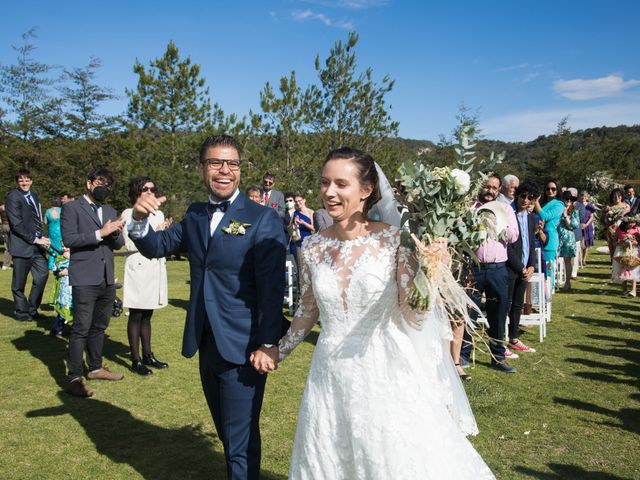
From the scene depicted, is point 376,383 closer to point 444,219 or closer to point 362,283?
point 362,283

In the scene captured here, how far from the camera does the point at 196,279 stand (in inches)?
134

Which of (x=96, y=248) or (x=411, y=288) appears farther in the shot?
(x=96, y=248)

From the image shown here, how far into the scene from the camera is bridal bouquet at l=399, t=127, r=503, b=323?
262 cm

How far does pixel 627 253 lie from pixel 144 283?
1141cm

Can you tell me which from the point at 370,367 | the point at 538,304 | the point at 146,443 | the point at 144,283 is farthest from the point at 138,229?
the point at 538,304

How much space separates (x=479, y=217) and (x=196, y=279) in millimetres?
1819

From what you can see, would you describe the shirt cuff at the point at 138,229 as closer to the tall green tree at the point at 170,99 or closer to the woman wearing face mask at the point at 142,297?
the woman wearing face mask at the point at 142,297

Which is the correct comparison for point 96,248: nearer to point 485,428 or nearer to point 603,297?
point 485,428

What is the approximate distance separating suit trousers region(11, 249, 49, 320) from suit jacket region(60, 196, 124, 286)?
4660mm

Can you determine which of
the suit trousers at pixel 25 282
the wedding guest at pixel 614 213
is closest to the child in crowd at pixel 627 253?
the wedding guest at pixel 614 213

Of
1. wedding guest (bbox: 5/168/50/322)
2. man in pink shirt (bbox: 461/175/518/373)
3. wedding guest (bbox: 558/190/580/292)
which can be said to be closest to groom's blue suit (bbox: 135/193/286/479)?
man in pink shirt (bbox: 461/175/518/373)

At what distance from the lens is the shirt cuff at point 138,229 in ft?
11.1

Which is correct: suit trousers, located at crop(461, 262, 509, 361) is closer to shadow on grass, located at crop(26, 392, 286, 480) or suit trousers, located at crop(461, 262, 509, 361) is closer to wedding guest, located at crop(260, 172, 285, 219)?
shadow on grass, located at crop(26, 392, 286, 480)

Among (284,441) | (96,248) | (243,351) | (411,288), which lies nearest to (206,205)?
(243,351)
